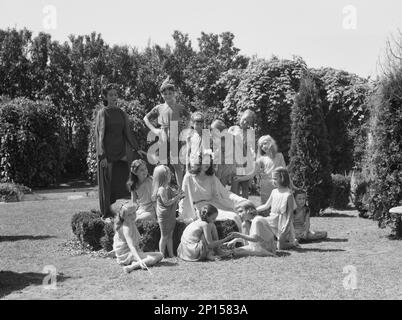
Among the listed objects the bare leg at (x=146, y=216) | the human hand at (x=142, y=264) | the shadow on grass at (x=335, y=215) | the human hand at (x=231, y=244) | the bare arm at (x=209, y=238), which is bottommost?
the shadow on grass at (x=335, y=215)

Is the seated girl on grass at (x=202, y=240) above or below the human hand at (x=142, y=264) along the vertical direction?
above

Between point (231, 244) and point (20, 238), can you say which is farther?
point (20, 238)

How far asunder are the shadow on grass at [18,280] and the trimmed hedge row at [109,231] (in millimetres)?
1746

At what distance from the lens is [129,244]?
8.55 metres

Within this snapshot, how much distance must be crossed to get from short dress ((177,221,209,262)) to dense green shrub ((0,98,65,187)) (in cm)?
1959

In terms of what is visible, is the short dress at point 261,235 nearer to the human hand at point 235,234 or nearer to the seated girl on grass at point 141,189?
the human hand at point 235,234

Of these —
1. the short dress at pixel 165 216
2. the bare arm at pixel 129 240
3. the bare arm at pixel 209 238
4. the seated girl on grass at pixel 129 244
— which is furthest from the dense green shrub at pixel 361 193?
the bare arm at pixel 129 240

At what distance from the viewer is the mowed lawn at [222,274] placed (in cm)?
688

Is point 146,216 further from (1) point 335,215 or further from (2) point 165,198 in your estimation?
(1) point 335,215

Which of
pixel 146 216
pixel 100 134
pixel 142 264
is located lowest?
pixel 142 264

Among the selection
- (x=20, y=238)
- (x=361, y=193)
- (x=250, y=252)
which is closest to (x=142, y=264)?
(x=250, y=252)

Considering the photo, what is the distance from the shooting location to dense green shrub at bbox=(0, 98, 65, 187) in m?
27.5

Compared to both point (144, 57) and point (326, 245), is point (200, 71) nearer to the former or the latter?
point (144, 57)

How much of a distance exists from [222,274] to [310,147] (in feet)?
29.6
